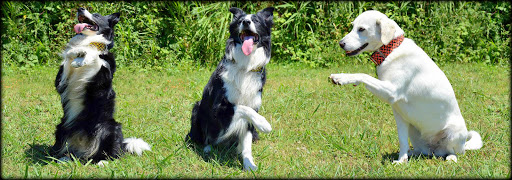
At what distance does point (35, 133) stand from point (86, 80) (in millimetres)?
1617

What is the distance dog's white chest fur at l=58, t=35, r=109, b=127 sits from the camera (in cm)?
335

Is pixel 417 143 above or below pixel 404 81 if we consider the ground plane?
below

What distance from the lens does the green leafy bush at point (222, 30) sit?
26.7 ft

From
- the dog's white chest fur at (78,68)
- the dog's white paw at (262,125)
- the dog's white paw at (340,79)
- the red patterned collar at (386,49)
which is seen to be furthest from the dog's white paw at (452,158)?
the dog's white chest fur at (78,68)

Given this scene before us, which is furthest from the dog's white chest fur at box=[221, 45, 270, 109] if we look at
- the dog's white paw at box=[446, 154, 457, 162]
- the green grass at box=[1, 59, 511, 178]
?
the dog's white paw at box=[446, 154, 457, 162]

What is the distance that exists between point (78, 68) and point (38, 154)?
1.11m

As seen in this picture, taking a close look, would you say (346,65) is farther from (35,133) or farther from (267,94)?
(35,133)

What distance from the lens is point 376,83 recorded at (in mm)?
3352

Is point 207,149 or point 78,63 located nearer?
point 78,63

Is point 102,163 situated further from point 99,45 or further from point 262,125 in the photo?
point 262,125

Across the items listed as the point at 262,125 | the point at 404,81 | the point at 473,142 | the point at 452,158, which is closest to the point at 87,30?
the point at 262,125

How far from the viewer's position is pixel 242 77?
12.0 feet

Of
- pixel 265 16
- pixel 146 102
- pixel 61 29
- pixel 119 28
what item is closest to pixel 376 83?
pixel 265 16

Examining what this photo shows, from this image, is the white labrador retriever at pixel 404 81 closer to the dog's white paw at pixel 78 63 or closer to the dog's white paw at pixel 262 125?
the dog's white paw at pixel 262 125
